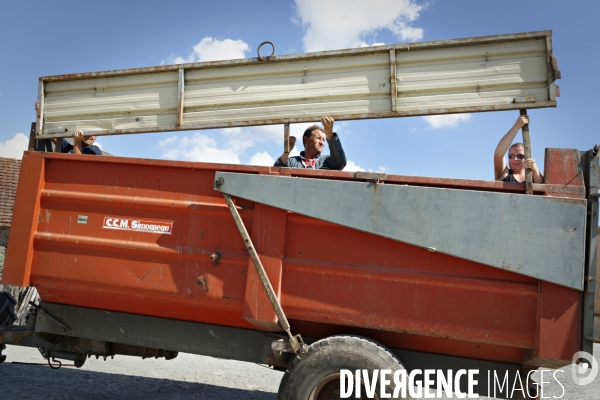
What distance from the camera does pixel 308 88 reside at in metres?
3.44

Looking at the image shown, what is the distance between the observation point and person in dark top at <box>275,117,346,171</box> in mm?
3381

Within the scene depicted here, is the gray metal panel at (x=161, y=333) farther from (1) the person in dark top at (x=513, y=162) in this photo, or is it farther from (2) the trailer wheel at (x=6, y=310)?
(1) the person in dark top at (x=513, y=162)

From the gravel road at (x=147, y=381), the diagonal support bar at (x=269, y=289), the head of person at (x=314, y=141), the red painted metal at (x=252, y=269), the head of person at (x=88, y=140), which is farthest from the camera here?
the gravel road at (x=147, y=381)

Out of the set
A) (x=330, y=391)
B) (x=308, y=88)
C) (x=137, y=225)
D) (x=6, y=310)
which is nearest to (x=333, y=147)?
(x=308, y=88)

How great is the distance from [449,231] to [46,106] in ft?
11.2

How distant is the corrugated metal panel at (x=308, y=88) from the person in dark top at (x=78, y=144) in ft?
0.29

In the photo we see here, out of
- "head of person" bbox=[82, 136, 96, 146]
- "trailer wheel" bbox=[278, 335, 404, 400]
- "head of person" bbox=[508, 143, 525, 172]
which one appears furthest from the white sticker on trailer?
"head of person" bbox=[508, 143, 525, 172]

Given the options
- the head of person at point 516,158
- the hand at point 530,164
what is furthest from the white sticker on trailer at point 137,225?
the head of person at point 516,158

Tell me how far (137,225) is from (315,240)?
4.11 feet

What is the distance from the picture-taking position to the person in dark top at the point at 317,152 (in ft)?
11.1

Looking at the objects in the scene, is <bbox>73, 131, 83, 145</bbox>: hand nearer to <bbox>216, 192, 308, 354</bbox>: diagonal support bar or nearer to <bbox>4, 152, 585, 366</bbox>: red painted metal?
<bbox>4, 152, 585, 366</bbox>: red painted metal

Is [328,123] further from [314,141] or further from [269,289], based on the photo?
[269,289]

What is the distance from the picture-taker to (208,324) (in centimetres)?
324

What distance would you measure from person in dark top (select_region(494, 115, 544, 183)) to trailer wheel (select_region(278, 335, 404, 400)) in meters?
1.42
